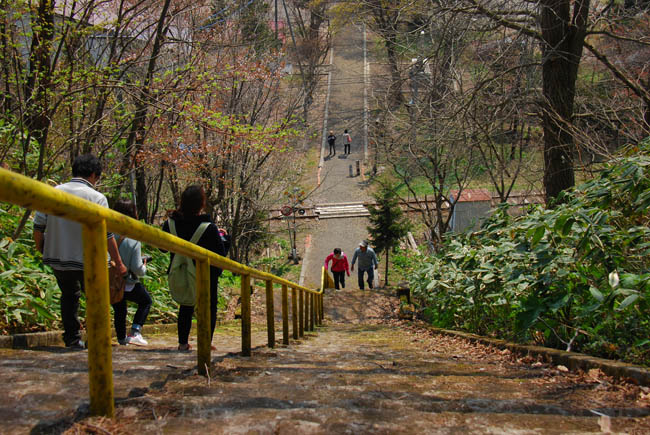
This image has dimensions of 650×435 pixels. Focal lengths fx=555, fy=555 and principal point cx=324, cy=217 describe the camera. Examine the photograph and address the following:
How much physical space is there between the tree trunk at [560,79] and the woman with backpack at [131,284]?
642cm

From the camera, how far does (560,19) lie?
816 centimetres

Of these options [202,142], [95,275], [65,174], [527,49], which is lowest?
[95,275]

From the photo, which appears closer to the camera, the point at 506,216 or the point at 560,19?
the point at 506,216

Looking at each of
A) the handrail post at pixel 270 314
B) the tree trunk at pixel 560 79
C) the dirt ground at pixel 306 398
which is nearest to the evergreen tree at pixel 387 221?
the tree trunk at pixel 560 79

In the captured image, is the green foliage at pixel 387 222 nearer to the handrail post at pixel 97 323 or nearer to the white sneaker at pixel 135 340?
the white sneaker at pixel 135 340

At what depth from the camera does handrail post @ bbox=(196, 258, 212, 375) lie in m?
3.03

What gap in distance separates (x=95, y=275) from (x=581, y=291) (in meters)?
3.43

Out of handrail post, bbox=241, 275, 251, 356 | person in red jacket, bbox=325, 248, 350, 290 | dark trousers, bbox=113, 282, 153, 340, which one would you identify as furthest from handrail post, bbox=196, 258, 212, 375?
person in red jacket, bbox=325, 248, 350, 290

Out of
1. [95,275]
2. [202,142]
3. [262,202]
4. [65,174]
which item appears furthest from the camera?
[262,202]

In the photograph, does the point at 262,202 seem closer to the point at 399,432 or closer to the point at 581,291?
the point at 581,291

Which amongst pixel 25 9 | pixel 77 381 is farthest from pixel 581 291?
pixel 25 9

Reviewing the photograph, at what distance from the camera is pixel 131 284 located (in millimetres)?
5066

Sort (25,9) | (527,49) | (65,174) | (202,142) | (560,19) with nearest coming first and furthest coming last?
(25,9)
(560,19)
(527,49)
(65,174)
(202,142)

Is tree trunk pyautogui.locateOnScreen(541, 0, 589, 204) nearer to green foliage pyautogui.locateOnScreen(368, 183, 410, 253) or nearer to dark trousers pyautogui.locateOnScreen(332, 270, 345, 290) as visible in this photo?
dark trousers pyautogui.locateOnScreen(332, 270, 345, 290)
